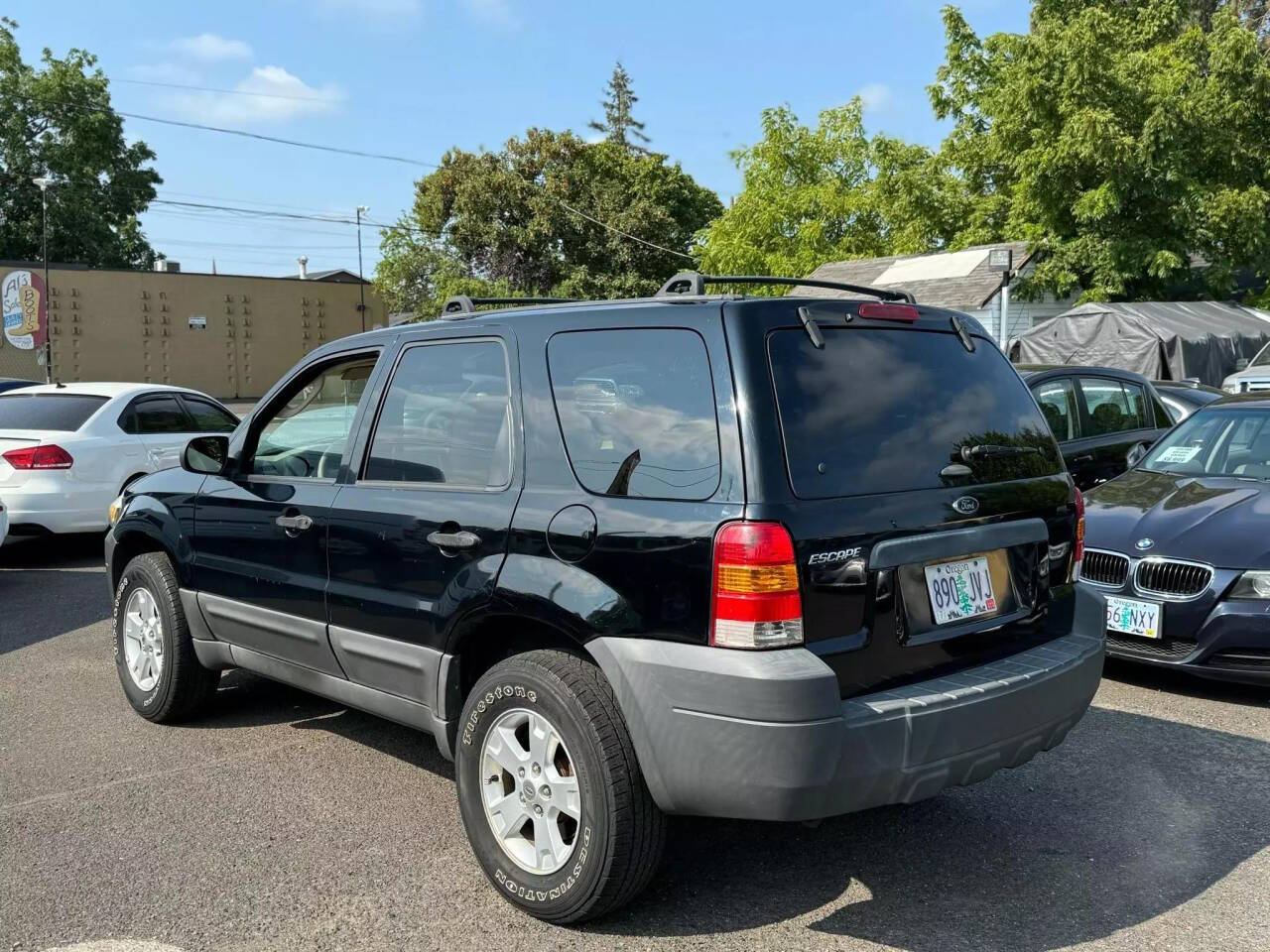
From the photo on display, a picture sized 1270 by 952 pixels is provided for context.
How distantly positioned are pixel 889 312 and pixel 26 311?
151ft

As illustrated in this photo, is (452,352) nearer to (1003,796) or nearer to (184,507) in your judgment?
(184,507)

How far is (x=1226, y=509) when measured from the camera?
19.2 ft

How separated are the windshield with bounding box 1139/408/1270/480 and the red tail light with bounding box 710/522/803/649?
4545 millimetres

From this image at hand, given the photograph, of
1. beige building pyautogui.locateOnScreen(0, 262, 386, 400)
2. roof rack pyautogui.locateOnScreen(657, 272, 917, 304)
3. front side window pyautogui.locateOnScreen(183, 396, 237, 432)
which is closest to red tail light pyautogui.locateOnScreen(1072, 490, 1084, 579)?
Result: roof rack pyautogui.locateOnScreen(657, 272, 917, 304)

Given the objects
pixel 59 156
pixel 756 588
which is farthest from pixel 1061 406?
pixel 59 156

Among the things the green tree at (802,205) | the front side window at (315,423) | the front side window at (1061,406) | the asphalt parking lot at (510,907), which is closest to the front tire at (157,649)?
the asphalt parking lot at (510,907)

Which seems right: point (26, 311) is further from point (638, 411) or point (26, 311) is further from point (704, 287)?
point (638, 411)

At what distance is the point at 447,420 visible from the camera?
3955 mm

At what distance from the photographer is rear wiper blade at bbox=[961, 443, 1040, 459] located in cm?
356

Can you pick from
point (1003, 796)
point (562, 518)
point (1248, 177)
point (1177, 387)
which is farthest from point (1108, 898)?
point (1248, 177)

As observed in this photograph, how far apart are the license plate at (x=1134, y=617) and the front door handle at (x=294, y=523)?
393 cm

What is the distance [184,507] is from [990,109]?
80.8ft

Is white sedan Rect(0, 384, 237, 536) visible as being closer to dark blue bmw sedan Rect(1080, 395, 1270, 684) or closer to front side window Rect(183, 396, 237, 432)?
front side window Rect(183, 396, 237, 432)

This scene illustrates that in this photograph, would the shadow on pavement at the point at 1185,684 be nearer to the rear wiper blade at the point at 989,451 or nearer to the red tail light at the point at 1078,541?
the red tail light at the point at 1078,541
